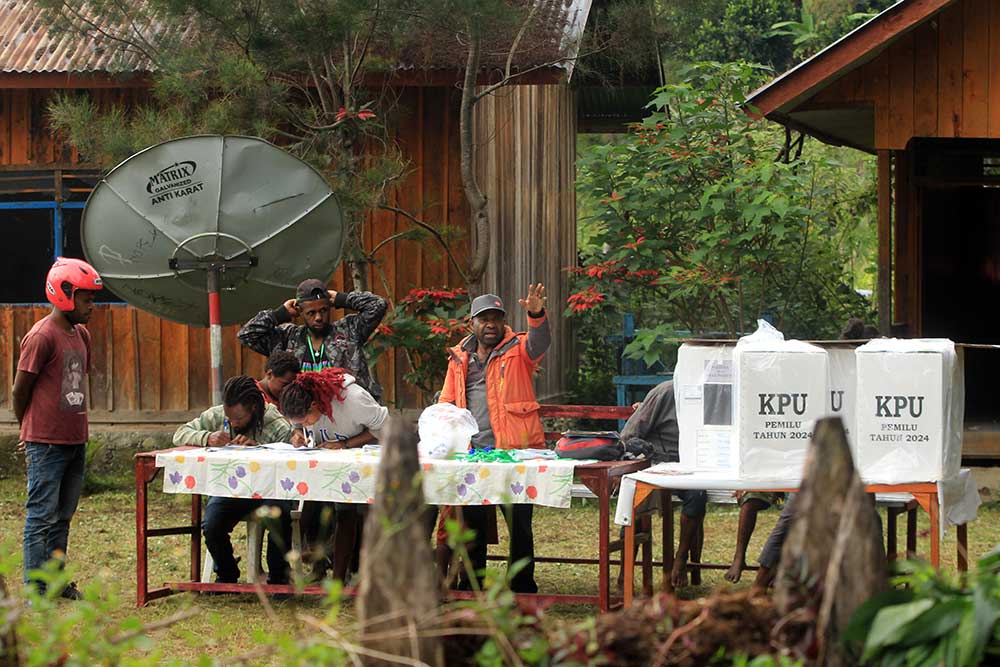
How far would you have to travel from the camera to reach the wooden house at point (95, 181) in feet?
39.5

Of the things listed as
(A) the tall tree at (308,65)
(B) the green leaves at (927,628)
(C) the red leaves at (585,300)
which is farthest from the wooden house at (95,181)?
(B) the green leaves at (927,628)

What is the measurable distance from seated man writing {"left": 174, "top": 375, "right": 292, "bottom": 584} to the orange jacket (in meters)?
1.02

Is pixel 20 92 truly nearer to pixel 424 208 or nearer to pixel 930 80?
pixel 424 208

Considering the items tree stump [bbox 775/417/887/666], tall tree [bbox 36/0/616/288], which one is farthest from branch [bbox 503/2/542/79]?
tree stump [bbox 775/417/887/666]

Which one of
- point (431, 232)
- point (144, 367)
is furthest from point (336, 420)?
point (144, 367)

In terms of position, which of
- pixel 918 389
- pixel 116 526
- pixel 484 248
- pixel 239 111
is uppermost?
pixel 239 111

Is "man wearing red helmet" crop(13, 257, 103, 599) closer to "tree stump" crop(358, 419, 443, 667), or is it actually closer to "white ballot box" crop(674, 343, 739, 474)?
"white ballot box" crop(674, 343, 739, 474)

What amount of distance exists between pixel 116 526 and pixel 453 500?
4.76 m

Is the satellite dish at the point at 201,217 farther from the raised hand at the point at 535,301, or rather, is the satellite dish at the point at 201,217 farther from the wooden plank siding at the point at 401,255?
the wooden plank siding at the point at 401,255

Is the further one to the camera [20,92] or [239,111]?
[20,92]

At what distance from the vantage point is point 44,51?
12148 millimetres

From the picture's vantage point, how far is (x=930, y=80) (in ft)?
32.9

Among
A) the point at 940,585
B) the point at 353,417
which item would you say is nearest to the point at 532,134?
the point at 353,417

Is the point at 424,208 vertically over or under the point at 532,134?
under
